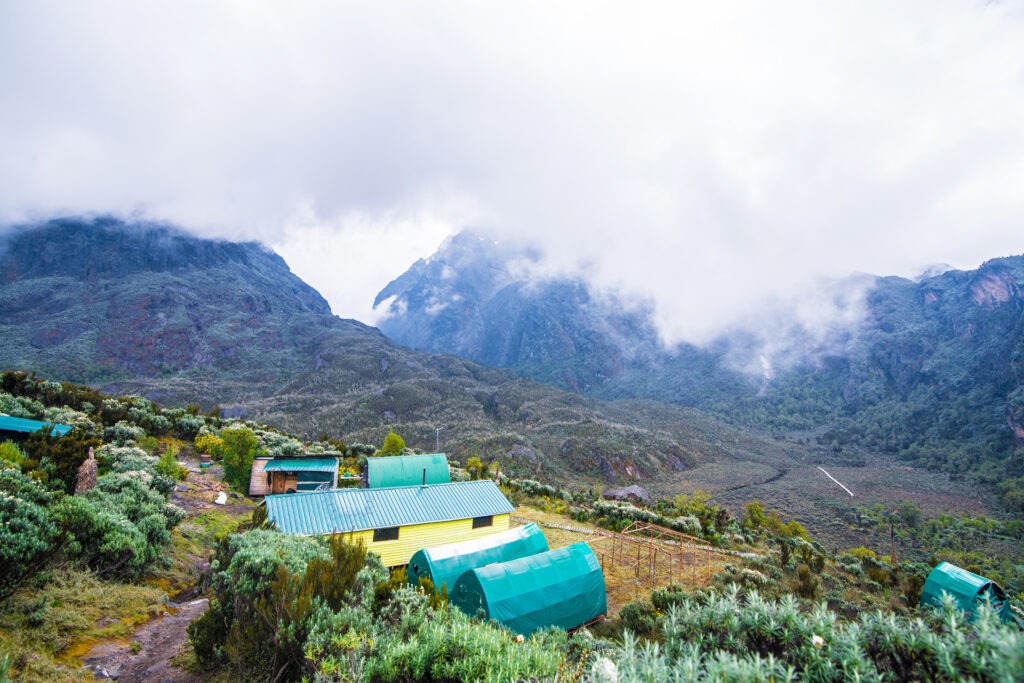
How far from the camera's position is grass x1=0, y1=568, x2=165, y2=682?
6973 mm

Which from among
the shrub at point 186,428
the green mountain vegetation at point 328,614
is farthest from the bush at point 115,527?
the shrub at point 186,428

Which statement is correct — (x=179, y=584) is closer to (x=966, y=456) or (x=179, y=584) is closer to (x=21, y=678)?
(x=21, y=678)

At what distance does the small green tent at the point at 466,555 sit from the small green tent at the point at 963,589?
1437 centimetres

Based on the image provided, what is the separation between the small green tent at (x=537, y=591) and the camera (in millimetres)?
11172

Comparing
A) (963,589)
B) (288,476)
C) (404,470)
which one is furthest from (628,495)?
(288,476)

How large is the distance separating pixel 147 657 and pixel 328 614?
485 centimetres

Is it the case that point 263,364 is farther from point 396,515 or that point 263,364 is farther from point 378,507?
point 396,515

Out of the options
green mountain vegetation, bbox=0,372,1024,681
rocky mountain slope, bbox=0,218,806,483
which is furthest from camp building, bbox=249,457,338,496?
rocky mountain slope, bbox=0,218,806,483

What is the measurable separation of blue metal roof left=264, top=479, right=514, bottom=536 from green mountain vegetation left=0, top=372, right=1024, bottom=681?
2.01 metres

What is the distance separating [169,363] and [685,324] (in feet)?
580

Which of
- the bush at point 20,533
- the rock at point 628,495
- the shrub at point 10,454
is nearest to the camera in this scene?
the bush at point 20,533

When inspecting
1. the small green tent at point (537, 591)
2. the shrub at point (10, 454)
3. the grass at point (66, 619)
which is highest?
the shrub at point (10, 454)

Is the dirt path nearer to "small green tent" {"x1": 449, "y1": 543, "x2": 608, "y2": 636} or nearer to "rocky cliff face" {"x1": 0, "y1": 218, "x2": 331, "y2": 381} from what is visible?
"small green tent" {"x1": 449, "y1": 543, "x2": 608, "y2": 636}

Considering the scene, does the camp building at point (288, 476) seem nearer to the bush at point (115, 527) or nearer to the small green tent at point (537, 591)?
the bush at point (115, 527)
